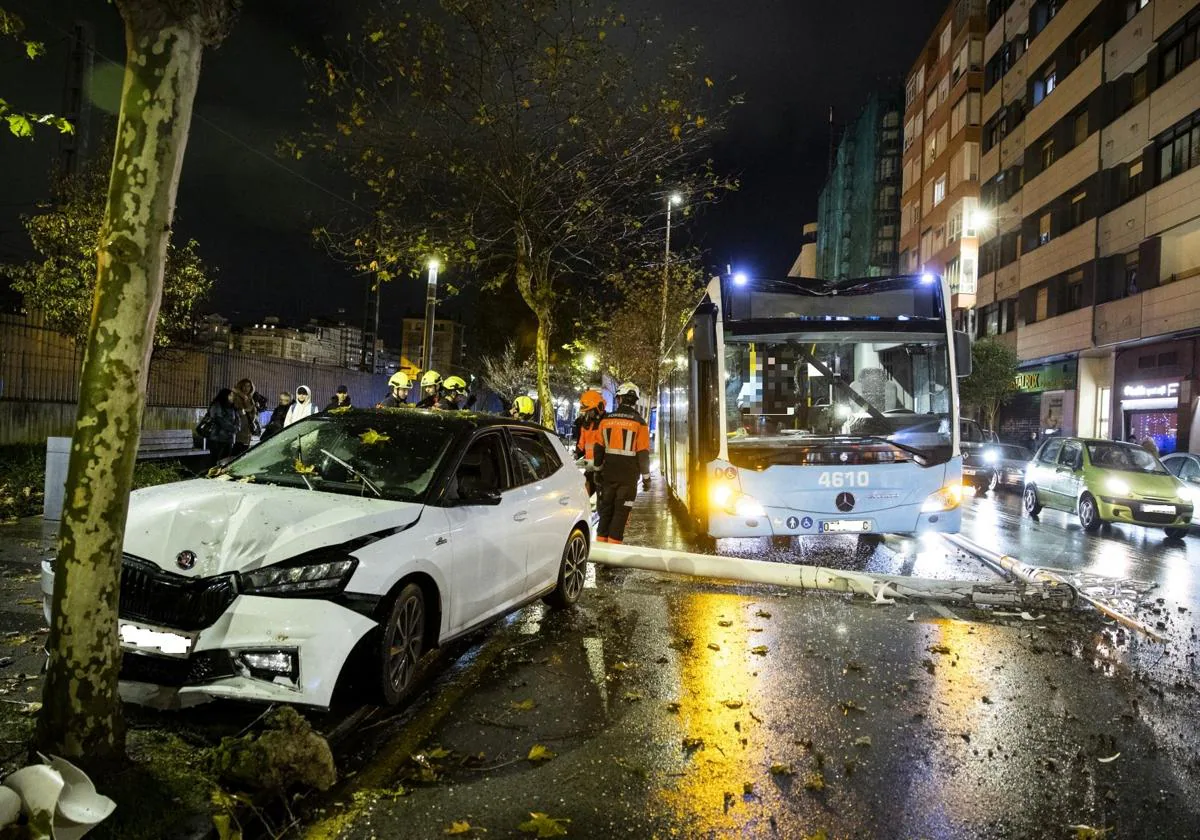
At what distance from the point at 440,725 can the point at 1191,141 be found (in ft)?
99.5

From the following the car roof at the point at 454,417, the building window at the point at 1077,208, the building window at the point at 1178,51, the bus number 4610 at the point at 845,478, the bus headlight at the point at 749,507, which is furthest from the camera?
the building window at the point at 1077,208

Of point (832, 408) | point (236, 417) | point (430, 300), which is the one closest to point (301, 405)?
point (236, 417)

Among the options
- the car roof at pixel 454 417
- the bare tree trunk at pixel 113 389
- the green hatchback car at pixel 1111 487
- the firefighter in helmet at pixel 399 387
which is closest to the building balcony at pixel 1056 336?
the green hatchback car at pixel 1111 487

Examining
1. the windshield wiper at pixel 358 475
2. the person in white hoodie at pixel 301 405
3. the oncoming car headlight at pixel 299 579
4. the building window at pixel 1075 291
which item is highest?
the building window at pixel 1075 291

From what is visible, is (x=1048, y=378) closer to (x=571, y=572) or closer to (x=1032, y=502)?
(x=1032, y=502)

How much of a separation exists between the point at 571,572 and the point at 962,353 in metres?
5.02

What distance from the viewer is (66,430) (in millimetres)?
16969

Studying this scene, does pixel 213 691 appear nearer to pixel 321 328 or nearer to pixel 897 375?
pixel 897 375

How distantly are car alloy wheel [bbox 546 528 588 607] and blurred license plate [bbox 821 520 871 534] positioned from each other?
3.01 meters

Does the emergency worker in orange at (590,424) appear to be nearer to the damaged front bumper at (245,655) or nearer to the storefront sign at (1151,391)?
the damaged front bumper at (245,655)

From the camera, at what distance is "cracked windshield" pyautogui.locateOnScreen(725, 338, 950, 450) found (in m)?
9.34

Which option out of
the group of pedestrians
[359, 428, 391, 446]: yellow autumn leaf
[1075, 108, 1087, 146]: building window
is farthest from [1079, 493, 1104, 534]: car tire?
[1075, 108, 1087, 146]: building window

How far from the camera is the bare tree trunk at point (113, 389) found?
11.2 ft

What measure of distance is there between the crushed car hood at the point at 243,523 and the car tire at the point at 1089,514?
507 inches
